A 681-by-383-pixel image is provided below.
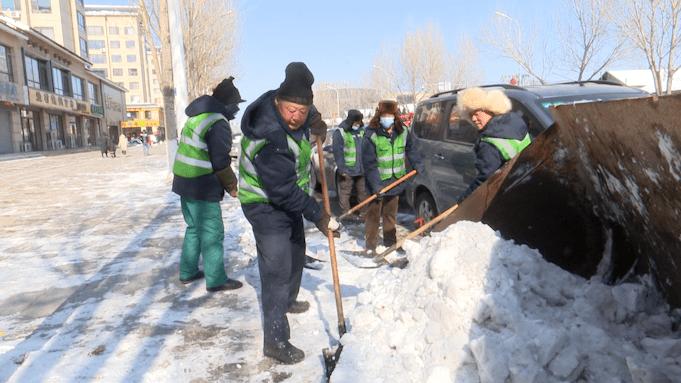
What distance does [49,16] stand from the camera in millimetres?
51875

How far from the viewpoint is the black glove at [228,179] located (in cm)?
408

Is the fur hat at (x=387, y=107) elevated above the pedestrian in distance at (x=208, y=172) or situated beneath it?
elevated above

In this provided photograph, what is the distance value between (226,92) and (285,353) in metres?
2.21

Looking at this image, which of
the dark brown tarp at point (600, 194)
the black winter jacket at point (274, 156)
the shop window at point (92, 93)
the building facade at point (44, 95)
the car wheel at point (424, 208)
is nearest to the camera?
the dark brown tarp at point (600, 194)

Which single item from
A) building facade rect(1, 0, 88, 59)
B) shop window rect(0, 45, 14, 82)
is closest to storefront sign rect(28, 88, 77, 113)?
shop window rect(0, 45, 14, 82)

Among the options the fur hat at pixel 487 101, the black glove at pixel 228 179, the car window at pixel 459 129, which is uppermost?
the fur hat at pixel 487 101

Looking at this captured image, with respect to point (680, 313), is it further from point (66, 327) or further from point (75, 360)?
point (66, 327)

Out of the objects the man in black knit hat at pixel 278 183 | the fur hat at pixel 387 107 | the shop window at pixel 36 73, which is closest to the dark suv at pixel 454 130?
the fur hat at pixel 387 107

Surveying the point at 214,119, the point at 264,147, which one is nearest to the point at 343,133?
the point at 214,119

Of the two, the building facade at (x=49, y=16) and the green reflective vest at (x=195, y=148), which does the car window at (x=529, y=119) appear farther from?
the building facade at (x=49, y=16)

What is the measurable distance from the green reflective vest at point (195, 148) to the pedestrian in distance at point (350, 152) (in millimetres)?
3130

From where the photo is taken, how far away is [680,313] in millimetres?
2668

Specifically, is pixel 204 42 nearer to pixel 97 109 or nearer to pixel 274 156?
pixel 274 156

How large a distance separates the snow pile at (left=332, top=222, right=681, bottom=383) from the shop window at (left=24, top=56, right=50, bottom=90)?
40678mm
